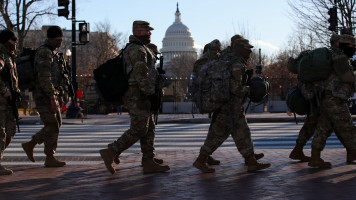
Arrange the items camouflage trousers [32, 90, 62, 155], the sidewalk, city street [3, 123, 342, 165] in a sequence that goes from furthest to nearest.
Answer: city street [3, 123, 342, 165], camouflage trousers [32, 90, 62, 155], the sidewalk

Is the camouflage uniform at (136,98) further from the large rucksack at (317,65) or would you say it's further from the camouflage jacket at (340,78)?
the camouflage jacket at (340,78)

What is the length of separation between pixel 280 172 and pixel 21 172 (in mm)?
3504

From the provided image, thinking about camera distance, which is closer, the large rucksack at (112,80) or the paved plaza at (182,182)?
the paved plaza at (182,182)

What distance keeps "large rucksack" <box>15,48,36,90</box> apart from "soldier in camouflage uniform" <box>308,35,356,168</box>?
4.08 metres

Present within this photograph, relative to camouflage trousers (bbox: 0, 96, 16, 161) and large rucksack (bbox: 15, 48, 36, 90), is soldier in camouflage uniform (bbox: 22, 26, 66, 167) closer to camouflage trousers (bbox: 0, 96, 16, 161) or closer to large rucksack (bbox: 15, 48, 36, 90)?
large rucksack (bbox: 15, 48, 36, 90)

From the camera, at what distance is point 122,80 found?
282 inches

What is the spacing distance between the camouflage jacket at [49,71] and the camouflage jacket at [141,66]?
1.21m

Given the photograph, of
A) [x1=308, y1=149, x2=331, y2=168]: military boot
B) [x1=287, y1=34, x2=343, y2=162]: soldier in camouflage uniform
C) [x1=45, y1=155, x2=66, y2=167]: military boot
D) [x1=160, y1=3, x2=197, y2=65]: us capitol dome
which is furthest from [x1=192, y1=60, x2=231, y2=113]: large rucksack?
[x1=160, y1=3, x2=197, y2=65]: us capitol dome

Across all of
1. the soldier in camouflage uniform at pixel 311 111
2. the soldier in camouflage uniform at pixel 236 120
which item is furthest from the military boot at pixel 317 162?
the soldier in camouflage uniform at pixel 236 120

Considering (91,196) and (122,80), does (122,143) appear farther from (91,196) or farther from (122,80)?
(91,196)

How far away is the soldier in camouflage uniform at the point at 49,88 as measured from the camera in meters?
7.69

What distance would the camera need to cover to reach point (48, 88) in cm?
762

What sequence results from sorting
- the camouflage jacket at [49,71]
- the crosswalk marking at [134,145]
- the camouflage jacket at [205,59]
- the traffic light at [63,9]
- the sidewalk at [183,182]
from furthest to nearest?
the traffic light at [63,9] < the crosswalk marking at [134,145] < the camouflage jacket at [205,59] < the camouflage jacket at [49,71] < the sidewalk at [183,182]

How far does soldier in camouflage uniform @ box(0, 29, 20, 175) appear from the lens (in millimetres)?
7227
